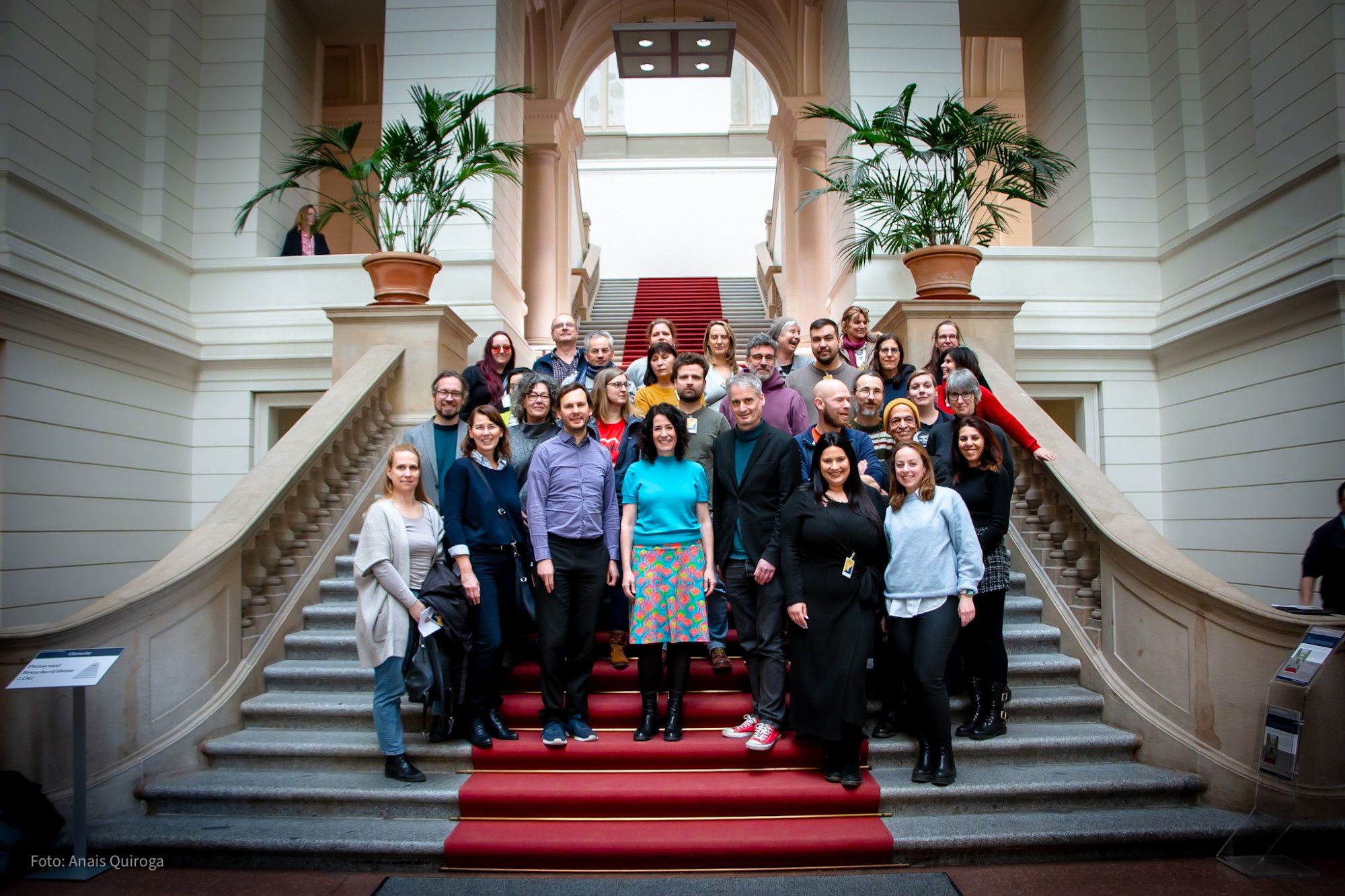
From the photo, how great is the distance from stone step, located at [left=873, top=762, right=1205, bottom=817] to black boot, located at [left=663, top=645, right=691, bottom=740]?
0.95 meters

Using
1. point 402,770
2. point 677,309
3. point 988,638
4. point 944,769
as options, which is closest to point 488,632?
point 402,770

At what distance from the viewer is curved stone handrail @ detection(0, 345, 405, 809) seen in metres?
3.66

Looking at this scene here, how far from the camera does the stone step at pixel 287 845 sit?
347 centimetres

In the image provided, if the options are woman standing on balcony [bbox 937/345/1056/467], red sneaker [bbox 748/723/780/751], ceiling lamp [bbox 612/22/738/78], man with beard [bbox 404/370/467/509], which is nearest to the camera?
red sneaker [bbox 748/723/780/751]

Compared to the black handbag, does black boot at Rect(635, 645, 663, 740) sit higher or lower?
lower

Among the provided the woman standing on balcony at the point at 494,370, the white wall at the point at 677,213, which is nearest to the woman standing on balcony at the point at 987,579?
the woman standing on balcony at the point at 494,370

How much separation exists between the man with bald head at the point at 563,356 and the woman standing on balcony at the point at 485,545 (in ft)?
5.34

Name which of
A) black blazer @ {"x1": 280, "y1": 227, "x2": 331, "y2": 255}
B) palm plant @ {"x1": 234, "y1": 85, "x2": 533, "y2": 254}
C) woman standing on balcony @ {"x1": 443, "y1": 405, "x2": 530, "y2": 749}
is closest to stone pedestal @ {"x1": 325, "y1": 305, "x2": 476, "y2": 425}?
palm plant @ {"x1": 234, "y1": 85, "x2": 533, "y2": 254}

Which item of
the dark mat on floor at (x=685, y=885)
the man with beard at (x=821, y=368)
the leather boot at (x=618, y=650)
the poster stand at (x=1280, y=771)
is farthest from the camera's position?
the man with beard at (x=821, y=368)

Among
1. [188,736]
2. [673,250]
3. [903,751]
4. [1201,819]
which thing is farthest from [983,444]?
[673,250]

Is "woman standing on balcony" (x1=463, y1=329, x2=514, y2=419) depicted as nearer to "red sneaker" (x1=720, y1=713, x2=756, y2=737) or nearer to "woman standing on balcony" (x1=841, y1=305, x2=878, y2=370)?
"woman standing on balcony" (x1=841, y1=305, x2=878, y2=370)

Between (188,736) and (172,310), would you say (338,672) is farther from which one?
(172,310)

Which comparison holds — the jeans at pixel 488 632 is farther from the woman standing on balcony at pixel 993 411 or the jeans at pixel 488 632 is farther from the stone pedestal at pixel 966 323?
the stone pedestal at pixel 966 323

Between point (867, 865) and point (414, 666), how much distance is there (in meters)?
Result: 2.13
